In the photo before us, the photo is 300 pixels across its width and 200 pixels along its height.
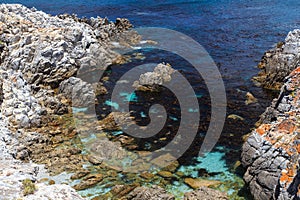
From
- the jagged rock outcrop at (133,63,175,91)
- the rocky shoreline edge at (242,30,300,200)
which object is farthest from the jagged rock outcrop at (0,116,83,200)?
the jagged rock outcrop at (133,63,175,91)

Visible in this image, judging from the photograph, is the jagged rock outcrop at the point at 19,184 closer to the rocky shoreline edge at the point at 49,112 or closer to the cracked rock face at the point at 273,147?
the rocky shoreline edge at the point at 49,112

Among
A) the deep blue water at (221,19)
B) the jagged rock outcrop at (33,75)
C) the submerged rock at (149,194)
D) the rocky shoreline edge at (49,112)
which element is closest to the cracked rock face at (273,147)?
the rocky shoreline edge at (49,112)

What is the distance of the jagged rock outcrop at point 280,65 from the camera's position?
43125mm

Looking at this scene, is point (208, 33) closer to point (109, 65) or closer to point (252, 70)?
point (252, 70)

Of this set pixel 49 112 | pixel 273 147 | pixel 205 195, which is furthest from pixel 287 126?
pixel 49 112

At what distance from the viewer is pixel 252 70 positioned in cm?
4941

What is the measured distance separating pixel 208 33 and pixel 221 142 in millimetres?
42270

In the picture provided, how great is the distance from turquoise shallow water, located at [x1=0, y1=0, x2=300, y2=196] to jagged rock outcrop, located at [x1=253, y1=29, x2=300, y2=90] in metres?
1.87

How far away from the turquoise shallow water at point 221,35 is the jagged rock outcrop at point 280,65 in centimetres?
187

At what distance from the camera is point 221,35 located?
6800 cm

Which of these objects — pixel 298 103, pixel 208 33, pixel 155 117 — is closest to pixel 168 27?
pixel 208 33

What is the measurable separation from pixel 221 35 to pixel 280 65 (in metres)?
25.4

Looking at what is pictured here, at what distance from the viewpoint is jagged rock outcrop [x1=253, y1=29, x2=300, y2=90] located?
→ 43125 millimetres

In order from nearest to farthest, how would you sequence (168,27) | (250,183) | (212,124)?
(250,183), (212,124), (168,27)
